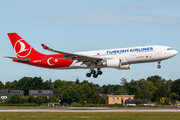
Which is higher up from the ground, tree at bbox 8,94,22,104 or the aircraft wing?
the aircraft wing

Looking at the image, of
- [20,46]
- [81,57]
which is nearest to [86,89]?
[20,46]

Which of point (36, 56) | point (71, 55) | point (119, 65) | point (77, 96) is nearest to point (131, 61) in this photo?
point (119, 65)

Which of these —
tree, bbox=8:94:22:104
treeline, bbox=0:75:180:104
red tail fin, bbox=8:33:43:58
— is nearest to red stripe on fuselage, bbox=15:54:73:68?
red tail fin, bbox=8:33:43:58

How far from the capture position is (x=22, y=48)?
58281mm

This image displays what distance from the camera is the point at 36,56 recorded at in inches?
2196

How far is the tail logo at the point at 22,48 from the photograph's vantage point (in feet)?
189

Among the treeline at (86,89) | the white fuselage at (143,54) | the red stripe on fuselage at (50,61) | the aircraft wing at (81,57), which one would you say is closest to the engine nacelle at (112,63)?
the white fuselage at (143,54)

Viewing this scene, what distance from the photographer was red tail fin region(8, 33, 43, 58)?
5749 centimetres

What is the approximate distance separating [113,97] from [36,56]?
64428 mm

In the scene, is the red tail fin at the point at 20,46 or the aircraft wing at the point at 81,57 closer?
the aircraft wing at the point at 81,57

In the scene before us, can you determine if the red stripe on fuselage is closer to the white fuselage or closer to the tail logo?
the tail logo

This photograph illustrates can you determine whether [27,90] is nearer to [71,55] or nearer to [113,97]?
[113,97]

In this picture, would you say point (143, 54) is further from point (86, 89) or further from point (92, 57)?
point (86, 89)

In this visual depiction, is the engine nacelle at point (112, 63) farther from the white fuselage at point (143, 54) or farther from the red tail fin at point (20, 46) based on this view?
the red tail fin at point (20, 46)
